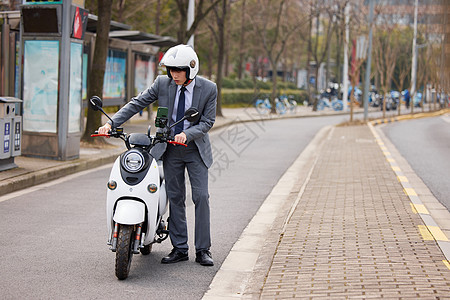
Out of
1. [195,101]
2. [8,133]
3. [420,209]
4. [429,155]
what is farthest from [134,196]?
[429,155]

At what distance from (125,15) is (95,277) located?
25515mm

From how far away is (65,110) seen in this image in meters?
11.8

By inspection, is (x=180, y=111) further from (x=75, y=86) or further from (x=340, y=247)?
(x=75, y=86)

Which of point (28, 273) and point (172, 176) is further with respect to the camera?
point (172, 176)

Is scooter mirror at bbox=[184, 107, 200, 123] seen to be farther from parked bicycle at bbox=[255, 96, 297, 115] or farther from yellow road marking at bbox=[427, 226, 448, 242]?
parked bicycle at bbox=[255, 96, 297, 115]

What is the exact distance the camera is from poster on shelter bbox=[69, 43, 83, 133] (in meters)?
12.1

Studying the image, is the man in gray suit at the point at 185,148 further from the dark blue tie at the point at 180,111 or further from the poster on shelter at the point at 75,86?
the poster on shelter at the point at 75,86

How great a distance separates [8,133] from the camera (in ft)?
32.8

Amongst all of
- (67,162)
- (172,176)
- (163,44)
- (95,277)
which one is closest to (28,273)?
(95,277)

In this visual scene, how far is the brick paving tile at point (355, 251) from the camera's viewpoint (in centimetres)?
470

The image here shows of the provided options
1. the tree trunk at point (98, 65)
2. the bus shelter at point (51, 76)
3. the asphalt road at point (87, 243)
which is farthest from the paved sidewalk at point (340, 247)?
the tree trunk at point (98, 65)

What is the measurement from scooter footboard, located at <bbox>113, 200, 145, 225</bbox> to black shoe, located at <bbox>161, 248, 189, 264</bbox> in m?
0.78

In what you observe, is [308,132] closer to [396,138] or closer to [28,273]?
[396,138]

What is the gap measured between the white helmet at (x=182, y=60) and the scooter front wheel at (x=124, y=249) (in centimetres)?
125
